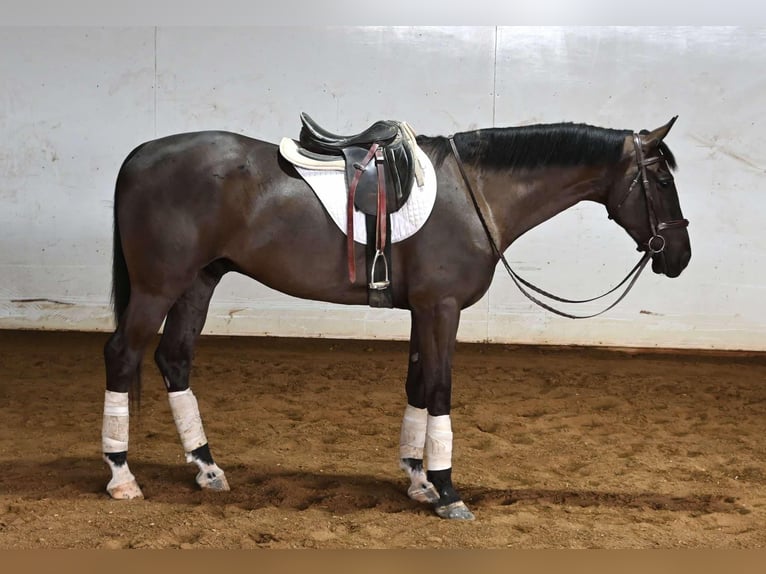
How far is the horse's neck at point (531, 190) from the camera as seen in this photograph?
113 inches

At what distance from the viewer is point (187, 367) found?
119 inches

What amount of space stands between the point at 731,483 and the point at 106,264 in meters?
4.73

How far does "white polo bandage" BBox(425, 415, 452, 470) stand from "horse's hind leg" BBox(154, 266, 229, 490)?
2.75 ft

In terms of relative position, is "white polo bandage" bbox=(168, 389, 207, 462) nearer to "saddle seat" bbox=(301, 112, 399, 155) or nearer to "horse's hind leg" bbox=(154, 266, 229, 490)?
"horse's hind leg" bbox=(154, 266, 229, 490)

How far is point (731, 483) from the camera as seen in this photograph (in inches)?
Result: 127

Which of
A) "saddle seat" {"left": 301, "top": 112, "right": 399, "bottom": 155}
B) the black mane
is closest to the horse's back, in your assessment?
"saddle seat" {"left": 301, "top": 112, "right": 399, "bottom": 155}

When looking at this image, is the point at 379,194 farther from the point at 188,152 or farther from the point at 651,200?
the point at 651,200

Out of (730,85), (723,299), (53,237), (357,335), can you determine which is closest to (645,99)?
(730,85)

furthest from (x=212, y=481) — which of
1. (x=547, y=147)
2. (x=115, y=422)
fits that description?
(x=547, y=147)

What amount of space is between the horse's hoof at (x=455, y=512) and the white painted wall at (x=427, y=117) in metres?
3.29

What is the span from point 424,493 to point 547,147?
1.39 metres

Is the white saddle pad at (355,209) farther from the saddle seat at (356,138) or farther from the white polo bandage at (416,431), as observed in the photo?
the white polo bandage at (416,431)

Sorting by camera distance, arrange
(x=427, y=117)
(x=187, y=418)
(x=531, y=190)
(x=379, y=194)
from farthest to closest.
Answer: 1. (x=427, y=117)
2. (x=187, y=418)
3. (x=531, y=190)
4. (x=379, y=194)

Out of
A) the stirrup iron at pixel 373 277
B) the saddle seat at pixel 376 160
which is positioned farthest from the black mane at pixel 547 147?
the stirrup iron at pixel 373 277
